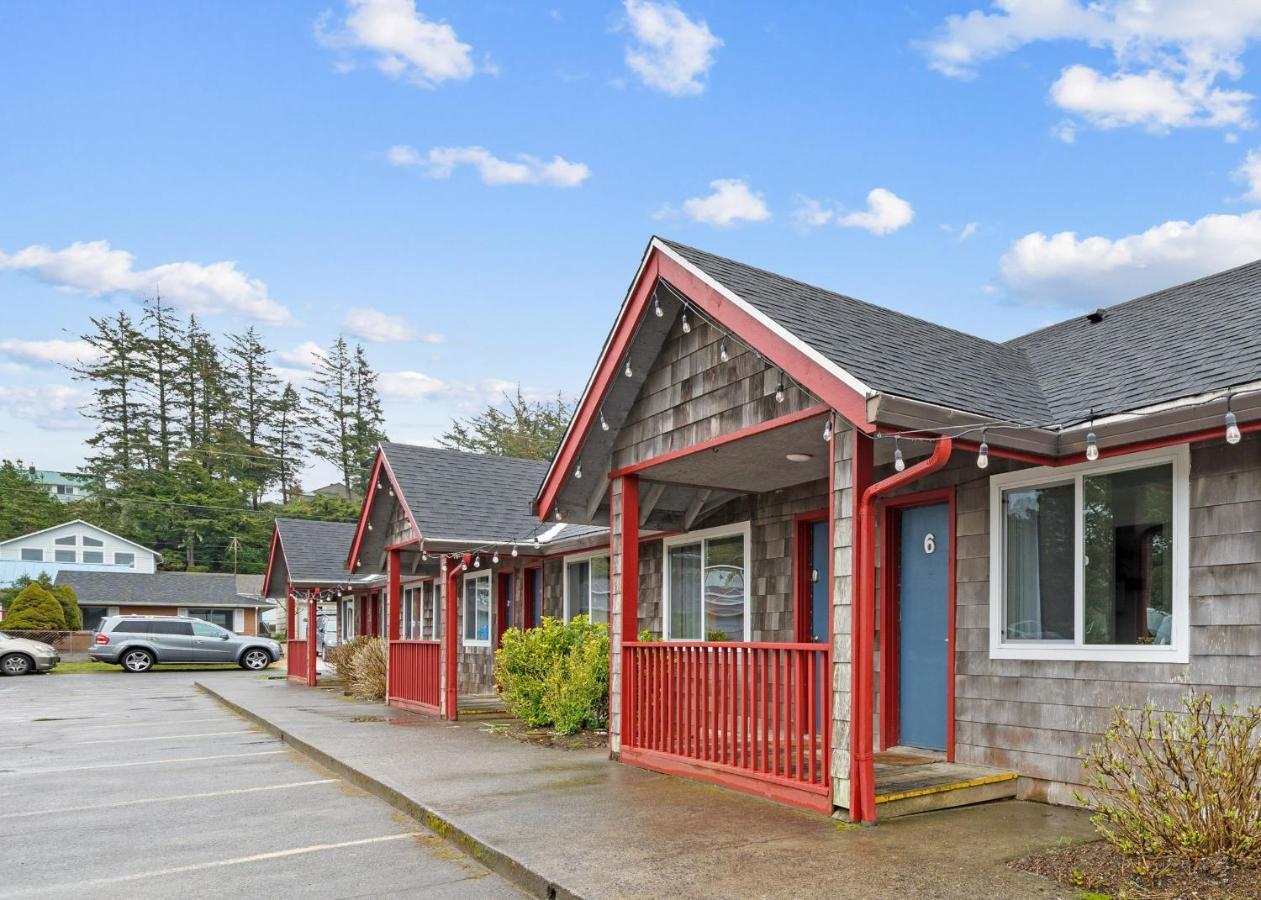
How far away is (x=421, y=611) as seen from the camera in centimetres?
2158

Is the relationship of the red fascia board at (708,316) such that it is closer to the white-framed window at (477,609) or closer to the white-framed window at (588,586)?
the white-framed window at (588,586)

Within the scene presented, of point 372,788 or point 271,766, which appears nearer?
point 372,788

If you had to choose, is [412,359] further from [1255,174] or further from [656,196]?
[1255,174]

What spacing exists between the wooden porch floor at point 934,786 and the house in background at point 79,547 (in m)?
60.0

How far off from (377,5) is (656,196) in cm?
710

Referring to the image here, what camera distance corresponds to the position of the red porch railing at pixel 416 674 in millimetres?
14203

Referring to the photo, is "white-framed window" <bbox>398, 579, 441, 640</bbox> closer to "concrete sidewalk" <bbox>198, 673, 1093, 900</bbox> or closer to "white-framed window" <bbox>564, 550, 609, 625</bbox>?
"white-framed window" <bbox>564, 550, 609, 625</bbox>

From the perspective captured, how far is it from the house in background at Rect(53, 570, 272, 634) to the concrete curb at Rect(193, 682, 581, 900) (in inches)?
1587

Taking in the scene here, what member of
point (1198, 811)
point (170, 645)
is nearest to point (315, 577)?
point (170, 645)

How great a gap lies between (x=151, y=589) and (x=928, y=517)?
156 feet

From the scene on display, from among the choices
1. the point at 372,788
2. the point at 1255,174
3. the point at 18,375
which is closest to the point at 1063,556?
the point at 372,788

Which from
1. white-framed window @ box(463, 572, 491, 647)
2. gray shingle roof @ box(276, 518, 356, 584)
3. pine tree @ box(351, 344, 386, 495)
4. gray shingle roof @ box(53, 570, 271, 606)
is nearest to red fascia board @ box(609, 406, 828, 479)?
white-framed window @ box(463, 572, 491, 647)

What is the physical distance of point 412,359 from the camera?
70875 millimetres

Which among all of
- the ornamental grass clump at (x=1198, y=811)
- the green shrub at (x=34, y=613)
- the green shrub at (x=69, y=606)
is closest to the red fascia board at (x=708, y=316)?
the ornamental grass clump at (x=1198, y=811)
